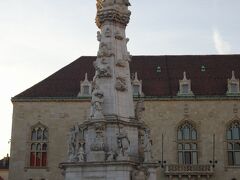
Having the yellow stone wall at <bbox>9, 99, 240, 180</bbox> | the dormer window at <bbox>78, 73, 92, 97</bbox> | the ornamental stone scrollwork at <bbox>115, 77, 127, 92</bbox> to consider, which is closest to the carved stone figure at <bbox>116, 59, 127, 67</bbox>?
the ornamental stone scrollwork at <bbox>115, 77, 127, 92</bbox>

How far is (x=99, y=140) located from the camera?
15461 mm

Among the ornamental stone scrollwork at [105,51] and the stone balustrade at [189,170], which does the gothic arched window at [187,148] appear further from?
the ornamental stone scrollwork at [105,51]

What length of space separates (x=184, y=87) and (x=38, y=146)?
1305 cm

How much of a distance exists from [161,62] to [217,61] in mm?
5167

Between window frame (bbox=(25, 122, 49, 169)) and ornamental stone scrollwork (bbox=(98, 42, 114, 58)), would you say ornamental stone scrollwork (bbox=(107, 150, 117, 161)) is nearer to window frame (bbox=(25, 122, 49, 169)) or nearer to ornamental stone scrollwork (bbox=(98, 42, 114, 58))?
ornamental stone scrollwork (bbox=(98, 42, 114, 58))

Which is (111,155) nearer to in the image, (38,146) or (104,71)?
(104,71)

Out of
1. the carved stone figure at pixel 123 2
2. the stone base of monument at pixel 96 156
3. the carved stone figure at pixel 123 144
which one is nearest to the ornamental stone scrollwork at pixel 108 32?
the carved stone figure at pixel 123 2

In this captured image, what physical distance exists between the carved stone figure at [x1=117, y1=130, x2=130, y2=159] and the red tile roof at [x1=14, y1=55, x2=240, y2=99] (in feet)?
78.8

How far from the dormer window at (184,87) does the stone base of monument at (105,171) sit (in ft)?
79.5

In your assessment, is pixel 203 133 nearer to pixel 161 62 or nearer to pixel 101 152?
pixel 161 62

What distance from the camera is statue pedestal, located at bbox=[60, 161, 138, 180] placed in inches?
581

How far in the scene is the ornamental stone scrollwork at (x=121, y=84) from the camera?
16.4 metres

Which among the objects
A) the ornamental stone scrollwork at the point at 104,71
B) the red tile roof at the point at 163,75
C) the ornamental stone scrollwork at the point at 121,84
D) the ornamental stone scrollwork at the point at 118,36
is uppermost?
the red tile roof at the point at 163,75

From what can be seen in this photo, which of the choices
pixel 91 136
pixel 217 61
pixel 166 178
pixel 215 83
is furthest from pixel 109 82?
pixel 217 61
